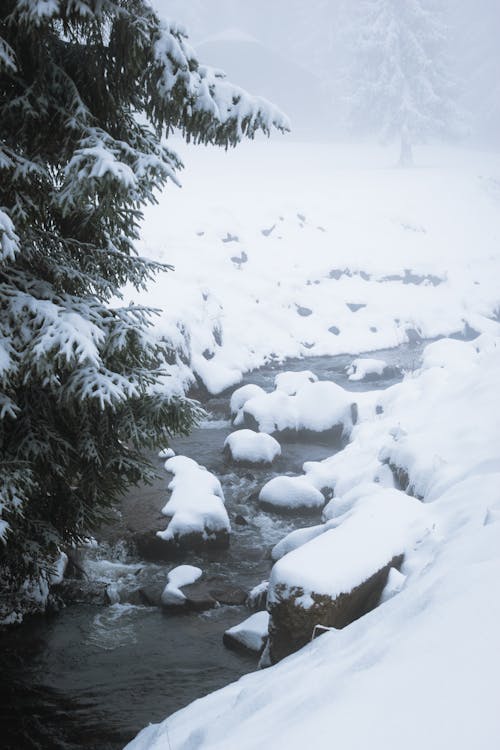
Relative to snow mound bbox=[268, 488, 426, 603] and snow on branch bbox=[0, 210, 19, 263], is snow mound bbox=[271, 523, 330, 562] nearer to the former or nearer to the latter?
snow mound bbox=[268, 488, 426, 603]

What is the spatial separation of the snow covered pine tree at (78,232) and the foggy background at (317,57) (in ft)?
190

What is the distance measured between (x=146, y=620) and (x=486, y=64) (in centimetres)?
7312

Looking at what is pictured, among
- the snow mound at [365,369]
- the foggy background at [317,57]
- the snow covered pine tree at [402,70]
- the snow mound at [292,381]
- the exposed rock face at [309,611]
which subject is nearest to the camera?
the exposed rock face at [309,611]

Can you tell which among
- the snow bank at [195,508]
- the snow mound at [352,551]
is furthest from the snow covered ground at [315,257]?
the snow mound at [352,551]

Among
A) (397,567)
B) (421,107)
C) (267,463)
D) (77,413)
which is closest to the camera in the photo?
(77,413)

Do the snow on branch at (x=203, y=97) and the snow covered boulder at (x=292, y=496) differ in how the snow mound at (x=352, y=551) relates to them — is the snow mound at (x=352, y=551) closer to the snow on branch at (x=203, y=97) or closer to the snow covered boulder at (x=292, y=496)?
the snow on branch at (x=203, y=97)

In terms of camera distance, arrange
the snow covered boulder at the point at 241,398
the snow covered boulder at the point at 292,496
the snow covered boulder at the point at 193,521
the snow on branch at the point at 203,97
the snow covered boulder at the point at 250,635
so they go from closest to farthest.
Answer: the snow on branch at the point at 203,97 → the snow covered boulder at the point at 250,635 → the snow covered boulder at the point at 193,521 → the snow covered boulder at the point at 292,496 → the snow covered boulder at the point at 241,398

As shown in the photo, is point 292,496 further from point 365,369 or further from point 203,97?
point 365,369

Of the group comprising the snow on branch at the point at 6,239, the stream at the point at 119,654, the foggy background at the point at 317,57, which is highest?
the foggy background at the point at 317,57

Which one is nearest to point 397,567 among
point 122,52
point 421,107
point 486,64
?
point 122,52

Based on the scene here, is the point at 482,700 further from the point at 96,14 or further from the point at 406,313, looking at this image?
the point at 406,313

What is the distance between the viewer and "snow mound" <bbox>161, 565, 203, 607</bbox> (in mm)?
7957

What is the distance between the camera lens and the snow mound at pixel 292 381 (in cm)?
1747

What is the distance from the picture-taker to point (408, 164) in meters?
49.0
